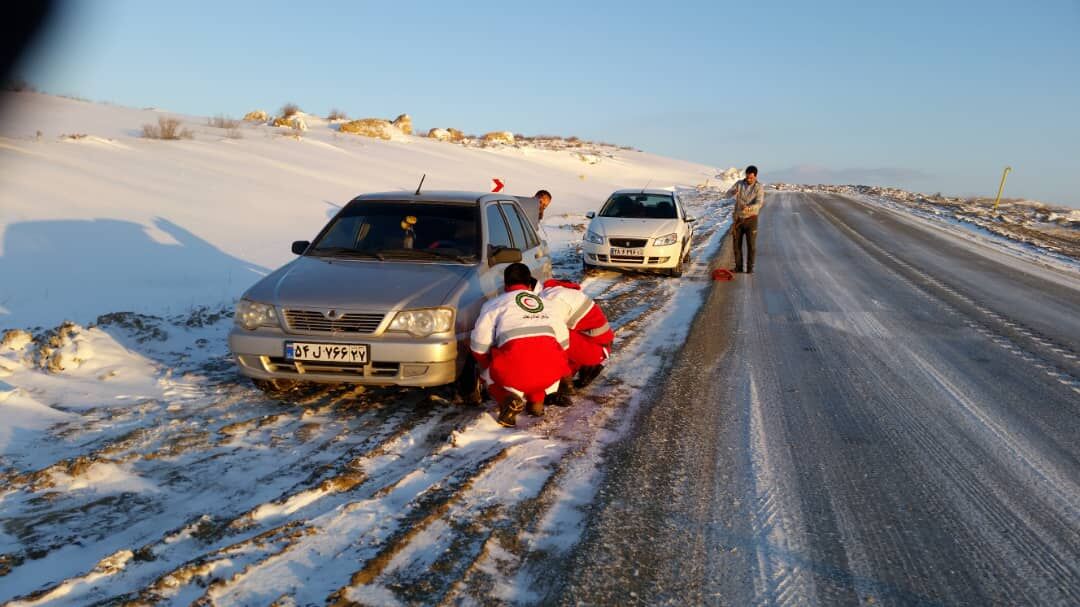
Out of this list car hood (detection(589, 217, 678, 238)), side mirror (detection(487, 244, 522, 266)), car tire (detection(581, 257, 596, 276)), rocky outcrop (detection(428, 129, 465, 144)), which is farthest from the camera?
rocky outcrop (detection(428, 129, 465, 144))

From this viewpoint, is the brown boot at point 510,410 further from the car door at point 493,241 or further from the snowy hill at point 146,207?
the snowy hill at point 146,207

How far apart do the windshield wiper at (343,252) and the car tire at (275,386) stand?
1.23 m

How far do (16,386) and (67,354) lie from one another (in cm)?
60

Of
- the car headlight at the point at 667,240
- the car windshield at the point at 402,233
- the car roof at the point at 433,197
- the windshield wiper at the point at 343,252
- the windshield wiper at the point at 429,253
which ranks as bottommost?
the car headlight at the point at 667,240

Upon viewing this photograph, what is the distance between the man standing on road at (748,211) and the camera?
40.6ft

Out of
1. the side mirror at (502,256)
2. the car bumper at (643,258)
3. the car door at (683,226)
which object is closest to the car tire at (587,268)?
the car bumper at (643,258)

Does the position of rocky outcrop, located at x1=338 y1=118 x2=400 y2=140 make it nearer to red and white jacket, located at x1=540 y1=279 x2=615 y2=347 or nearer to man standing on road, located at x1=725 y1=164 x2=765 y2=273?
man standing on road, located at x1=725 y1=164 x2=765 y2=273

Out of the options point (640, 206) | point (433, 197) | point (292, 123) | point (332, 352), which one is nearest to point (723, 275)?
point (640, 206)

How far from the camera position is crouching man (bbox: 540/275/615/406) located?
5375mm

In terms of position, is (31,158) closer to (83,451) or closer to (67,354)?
(67,354)

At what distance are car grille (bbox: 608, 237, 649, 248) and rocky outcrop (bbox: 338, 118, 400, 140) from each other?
102 feet

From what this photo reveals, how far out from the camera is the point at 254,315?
507 centimetres

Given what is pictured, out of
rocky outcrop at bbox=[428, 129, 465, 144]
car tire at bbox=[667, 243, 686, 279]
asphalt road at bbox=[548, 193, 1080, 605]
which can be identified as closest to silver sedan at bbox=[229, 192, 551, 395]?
asphalt road at bbox=[548, 193, 1080, 605]

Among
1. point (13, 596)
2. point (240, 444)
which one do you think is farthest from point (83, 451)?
point (13, 596)
